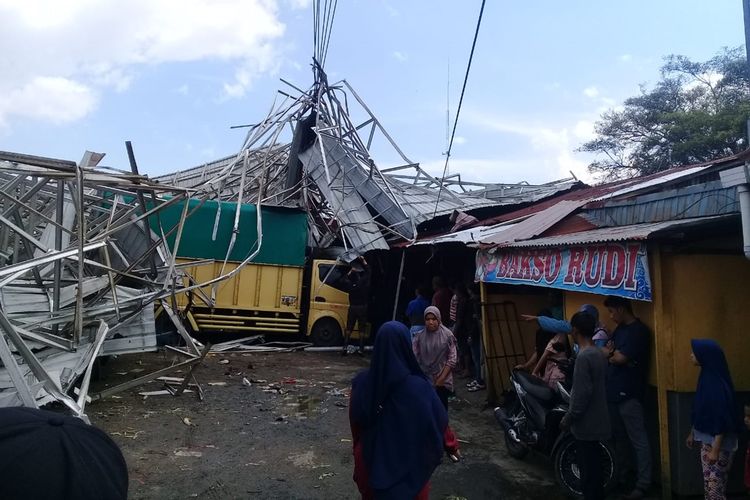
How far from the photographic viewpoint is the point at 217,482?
185 inches

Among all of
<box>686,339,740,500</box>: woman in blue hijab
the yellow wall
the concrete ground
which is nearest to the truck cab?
the concrete ground

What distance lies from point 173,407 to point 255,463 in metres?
2.26

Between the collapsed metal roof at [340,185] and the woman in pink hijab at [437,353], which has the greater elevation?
the collapsed metal roof at [340,185]

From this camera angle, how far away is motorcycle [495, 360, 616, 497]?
448cm

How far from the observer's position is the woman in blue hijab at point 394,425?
2596mm

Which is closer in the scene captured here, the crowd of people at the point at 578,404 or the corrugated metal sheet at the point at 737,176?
the crowd of people at the point at 578,404

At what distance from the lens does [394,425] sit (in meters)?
2.63

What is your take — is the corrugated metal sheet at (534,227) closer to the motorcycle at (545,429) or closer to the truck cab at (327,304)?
A: the motorcycle at (545,429)

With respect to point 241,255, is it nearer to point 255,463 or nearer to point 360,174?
point 360,174

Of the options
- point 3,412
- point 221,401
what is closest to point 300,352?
point 221,401

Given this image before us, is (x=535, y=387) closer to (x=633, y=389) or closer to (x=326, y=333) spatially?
(x=633, y=389)

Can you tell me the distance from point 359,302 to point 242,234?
2.98 meters

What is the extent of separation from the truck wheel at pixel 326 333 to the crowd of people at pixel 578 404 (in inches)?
246

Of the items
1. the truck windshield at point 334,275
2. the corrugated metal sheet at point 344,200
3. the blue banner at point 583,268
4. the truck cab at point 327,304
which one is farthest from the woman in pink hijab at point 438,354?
the truck windshield at point 334,275
